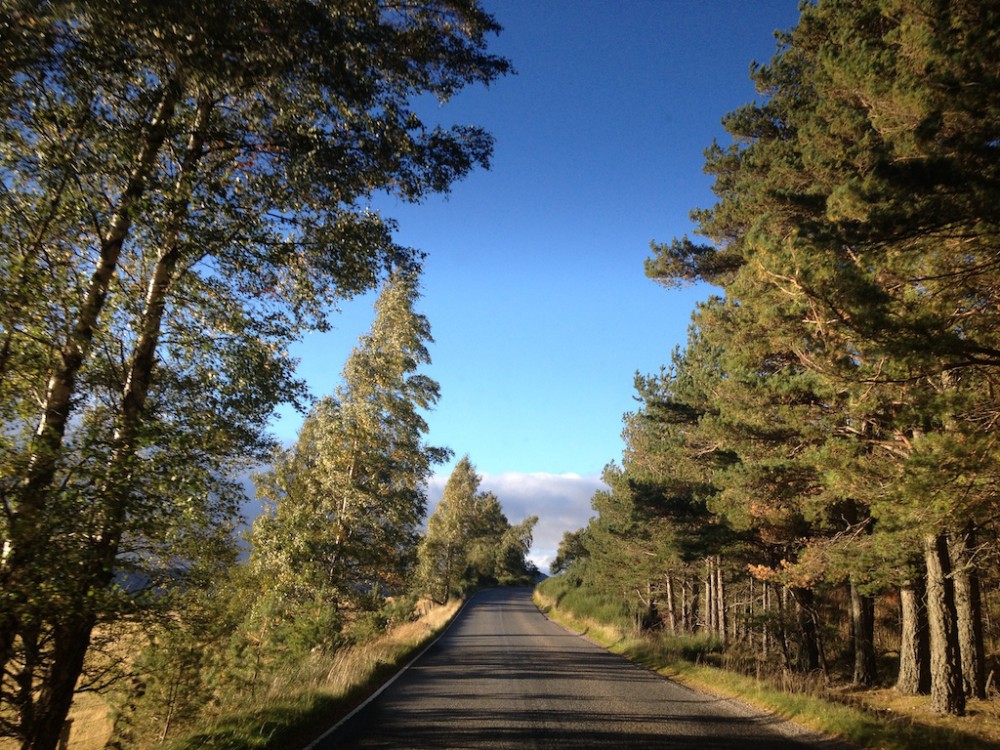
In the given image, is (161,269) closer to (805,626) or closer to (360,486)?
(360,486)

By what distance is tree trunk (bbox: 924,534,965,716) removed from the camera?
9.60 meters

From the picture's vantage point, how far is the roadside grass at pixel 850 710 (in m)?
7.44

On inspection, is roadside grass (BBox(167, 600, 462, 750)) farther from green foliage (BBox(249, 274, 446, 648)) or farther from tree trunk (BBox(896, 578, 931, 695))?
tree trunk (BBox(896, 578, 931, 695))

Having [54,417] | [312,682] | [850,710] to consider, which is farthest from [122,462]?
[850,710]

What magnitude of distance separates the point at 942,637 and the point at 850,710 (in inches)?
104

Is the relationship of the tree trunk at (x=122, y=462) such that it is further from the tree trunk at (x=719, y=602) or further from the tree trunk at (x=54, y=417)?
the tree trunk at (x=719, y=602)

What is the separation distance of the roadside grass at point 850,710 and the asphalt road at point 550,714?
0.52 meters

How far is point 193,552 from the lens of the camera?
6.02 metres

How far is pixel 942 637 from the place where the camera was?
988 centimetres

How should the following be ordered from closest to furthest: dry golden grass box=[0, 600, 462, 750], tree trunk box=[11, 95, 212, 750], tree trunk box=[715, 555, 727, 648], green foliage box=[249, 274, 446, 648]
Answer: tree trunk box=[11, 95, 212, 750]
dry golden grass box=[0, 600, 462, 750]
green foliage box=[249, 274, 446, 648]
tree trunk box=[715, 555, 727, 648]

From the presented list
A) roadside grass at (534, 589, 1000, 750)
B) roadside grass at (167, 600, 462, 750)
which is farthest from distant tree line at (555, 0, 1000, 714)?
roadside grass at (167, 600, 462, 750)

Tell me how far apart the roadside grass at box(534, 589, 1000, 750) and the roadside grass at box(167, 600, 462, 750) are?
7.37 meters

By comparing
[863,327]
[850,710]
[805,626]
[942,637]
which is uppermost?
[863,327]

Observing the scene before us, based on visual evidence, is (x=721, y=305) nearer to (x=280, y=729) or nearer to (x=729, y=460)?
(x=729, y=460)
